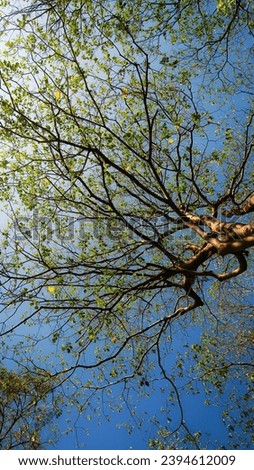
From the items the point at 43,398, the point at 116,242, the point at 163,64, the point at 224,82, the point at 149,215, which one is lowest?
the point at 43,398

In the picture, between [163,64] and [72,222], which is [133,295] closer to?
[72,222]

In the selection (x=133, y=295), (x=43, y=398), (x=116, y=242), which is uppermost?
(x=116, y=242)

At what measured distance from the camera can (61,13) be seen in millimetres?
6168

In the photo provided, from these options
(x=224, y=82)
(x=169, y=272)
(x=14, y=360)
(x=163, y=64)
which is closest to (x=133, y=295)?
(x=169, y=272)

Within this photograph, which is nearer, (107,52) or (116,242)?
(107,52)

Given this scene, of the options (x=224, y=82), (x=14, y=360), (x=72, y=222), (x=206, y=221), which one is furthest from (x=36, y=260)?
(x=224, y=82)

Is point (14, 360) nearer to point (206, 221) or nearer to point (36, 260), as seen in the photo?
point (36, 260)

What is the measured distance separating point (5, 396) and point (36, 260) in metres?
3.98

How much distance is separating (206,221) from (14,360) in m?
4.26

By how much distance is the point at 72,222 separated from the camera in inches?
303

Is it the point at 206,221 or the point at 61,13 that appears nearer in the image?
the point at 61,13
